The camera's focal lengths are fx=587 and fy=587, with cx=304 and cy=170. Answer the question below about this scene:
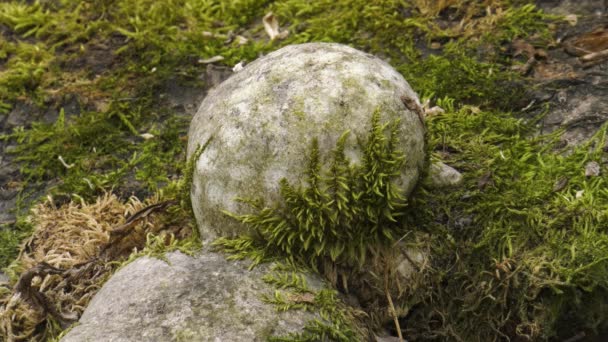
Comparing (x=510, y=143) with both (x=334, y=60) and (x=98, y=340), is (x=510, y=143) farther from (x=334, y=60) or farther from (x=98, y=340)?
(x=98, y=340)

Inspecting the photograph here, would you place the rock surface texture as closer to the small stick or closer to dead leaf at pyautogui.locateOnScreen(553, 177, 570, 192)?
dead leaf at pyautogui.locateOnScreen(553, 177, 570, 192)

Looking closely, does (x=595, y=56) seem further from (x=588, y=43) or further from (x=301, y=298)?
(x=301, y=298)

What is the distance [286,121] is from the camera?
3.10 meters

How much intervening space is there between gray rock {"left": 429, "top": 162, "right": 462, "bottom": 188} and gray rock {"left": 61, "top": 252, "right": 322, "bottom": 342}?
1.05 metres

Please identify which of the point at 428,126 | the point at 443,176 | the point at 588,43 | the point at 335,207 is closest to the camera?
the point at 335,207

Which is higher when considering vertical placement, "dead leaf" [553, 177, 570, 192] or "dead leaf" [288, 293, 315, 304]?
"dead leaf" [288, 293, 315, 304]

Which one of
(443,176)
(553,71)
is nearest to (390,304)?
(443,176)

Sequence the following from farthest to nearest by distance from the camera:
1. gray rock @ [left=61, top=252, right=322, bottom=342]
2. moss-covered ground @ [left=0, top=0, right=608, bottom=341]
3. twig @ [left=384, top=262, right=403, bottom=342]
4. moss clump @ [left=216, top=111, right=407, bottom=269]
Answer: moss-covered ground @ [left=0, top=0, right=608, bottom=341], twig @ [left=384, top=262, right=403, bottom=342], moss clump @ [left=216, top=111, right=407, bottom=269], gray rock @ [left=61, top=252, right=322, bottom=342]

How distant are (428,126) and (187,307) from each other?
2.15m

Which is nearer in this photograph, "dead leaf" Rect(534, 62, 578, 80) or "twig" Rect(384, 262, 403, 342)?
"twig" Rect(384, 262, 403, 342)

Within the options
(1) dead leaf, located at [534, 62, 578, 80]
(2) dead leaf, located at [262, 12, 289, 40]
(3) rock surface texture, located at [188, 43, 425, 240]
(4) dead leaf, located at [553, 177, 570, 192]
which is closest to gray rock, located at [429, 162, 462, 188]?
(3) rock surface texture, located at [188, 43, 425, 240]

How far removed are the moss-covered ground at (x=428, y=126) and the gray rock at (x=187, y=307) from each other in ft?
3.42

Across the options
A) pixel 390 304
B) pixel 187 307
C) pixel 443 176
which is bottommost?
pixel 390 304

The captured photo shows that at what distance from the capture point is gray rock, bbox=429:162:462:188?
3.68 metres
